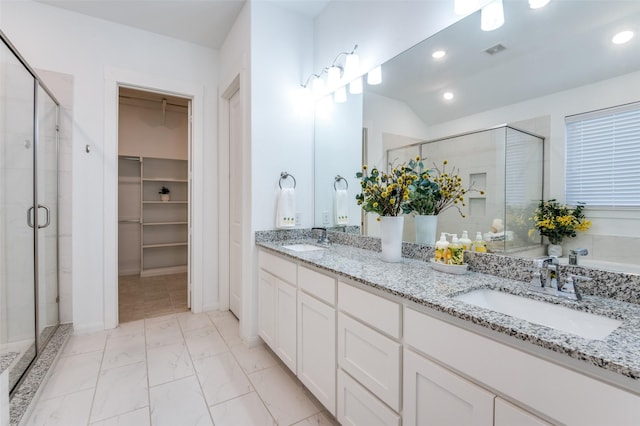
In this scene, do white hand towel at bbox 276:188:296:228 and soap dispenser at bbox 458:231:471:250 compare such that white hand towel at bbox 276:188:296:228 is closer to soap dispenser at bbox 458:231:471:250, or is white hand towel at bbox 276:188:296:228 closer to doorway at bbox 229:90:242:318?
doorway at bbox 229:90:242:318

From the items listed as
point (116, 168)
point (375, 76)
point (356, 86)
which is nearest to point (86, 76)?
point (116, 168)

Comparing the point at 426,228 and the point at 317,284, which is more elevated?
the point at 426,228

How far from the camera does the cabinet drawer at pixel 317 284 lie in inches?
59.8

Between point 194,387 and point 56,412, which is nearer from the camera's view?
point 56,412

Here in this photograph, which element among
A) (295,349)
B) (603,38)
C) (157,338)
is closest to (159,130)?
(157,338)

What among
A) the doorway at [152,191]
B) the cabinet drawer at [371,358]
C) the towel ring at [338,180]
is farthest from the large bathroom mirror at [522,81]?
the doorway at [152,191]

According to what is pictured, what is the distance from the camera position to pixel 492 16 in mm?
1395

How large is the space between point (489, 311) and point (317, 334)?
0.96 metres

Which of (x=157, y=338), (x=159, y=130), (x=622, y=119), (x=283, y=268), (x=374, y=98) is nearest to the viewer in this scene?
(x=622, y=119)

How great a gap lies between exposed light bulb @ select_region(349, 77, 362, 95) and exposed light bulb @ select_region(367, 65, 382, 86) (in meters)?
0.10

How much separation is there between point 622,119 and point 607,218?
35 centimetres

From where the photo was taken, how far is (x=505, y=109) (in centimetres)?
139

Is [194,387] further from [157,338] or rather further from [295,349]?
[157,338]

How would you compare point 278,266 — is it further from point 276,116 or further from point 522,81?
point 522,81
